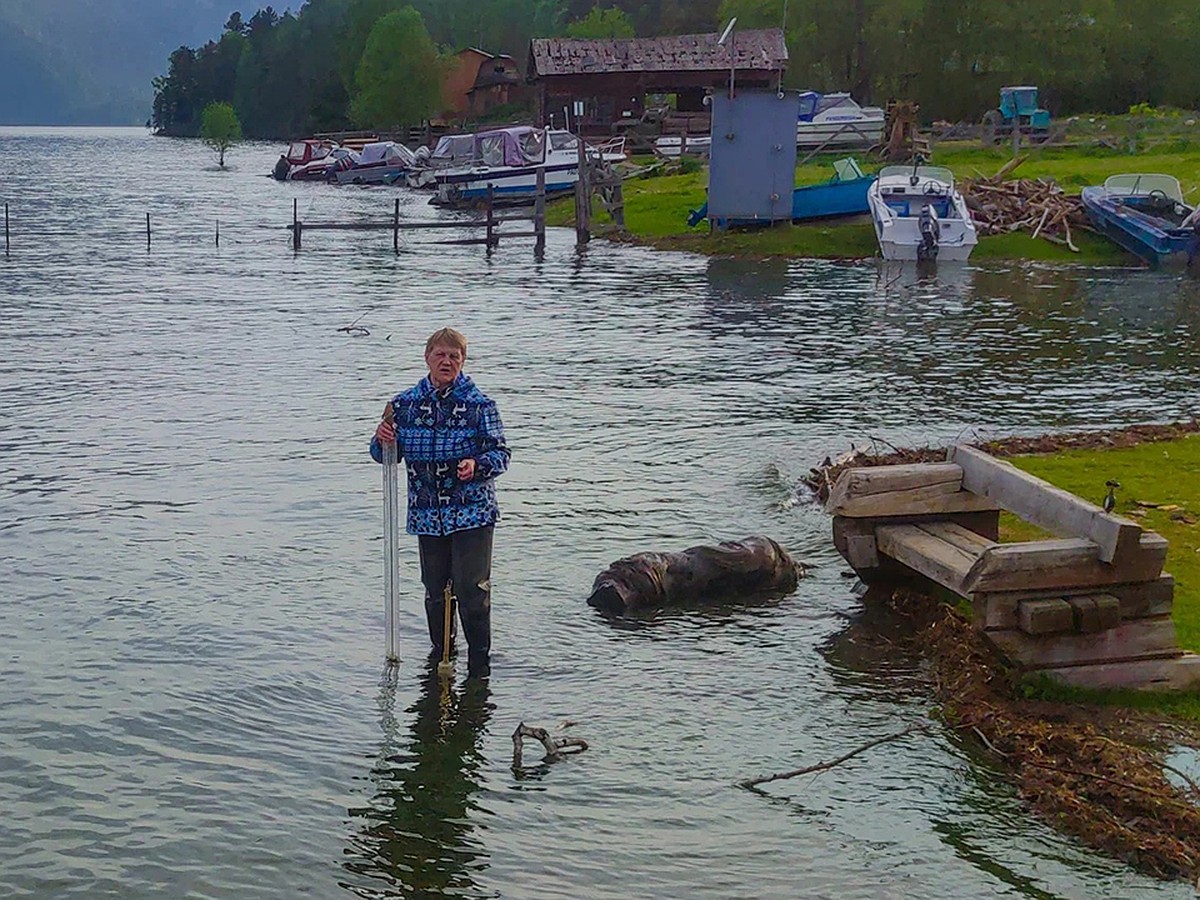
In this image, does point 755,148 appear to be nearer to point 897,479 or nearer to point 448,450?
point 897,479

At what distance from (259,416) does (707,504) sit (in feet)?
23.0

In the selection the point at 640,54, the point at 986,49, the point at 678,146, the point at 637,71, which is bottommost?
the point at 678,146

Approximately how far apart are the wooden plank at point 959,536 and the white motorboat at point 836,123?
5122cm

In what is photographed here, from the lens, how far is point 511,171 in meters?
62.4

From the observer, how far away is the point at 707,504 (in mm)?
14164

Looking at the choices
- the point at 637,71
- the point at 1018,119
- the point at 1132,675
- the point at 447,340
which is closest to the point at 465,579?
the point at 447,340

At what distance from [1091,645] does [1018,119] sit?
55.3m

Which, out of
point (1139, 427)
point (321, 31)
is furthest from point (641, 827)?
point (321, 31)

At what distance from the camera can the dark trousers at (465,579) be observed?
9281 millimetres

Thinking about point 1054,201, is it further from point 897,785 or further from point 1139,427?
point 897,785

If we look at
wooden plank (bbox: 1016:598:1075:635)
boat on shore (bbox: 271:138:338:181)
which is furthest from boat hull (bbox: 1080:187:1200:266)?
boat on shore (bbox: 271:138:338:181)

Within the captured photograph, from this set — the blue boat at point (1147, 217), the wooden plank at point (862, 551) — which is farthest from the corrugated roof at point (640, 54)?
the wooden plank at point (862, 551)

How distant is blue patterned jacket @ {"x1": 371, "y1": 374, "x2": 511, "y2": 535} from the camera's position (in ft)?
29.6

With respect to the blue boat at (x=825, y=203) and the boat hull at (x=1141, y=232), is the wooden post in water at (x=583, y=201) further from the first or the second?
the boat hull at (x=1141, y=232)
